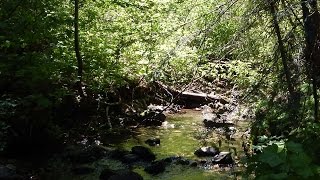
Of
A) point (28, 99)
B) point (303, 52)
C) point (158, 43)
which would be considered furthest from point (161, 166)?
point (158, 43)

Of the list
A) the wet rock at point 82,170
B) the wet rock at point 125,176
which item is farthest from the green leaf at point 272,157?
the wet rock at point 82,170

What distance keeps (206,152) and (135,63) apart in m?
4.18

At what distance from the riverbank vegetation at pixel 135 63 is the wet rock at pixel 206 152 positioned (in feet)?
2.60

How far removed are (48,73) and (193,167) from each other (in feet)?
12.1

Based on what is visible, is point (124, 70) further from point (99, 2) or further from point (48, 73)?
point (48, 73)

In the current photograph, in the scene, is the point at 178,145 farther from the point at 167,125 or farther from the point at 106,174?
the point at 106,174

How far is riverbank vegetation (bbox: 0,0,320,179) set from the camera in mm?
6641

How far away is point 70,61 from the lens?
35.9 ft

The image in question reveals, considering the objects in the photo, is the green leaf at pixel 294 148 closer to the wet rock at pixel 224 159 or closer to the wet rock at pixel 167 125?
the wet rock at pixel 224 159

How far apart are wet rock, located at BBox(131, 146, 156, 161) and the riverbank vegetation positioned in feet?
5.64

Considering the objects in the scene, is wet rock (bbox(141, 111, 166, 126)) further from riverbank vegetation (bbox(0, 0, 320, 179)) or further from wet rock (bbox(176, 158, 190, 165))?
wet rock (bbox(176, 158, 190, 165))

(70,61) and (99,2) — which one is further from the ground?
(99,2)

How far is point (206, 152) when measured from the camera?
33.8 feet

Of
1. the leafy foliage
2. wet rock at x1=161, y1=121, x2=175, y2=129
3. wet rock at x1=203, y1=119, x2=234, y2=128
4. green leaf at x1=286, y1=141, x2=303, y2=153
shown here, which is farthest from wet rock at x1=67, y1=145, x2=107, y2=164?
green leaf at x1=286, y1=141, x2=303, y2=153
